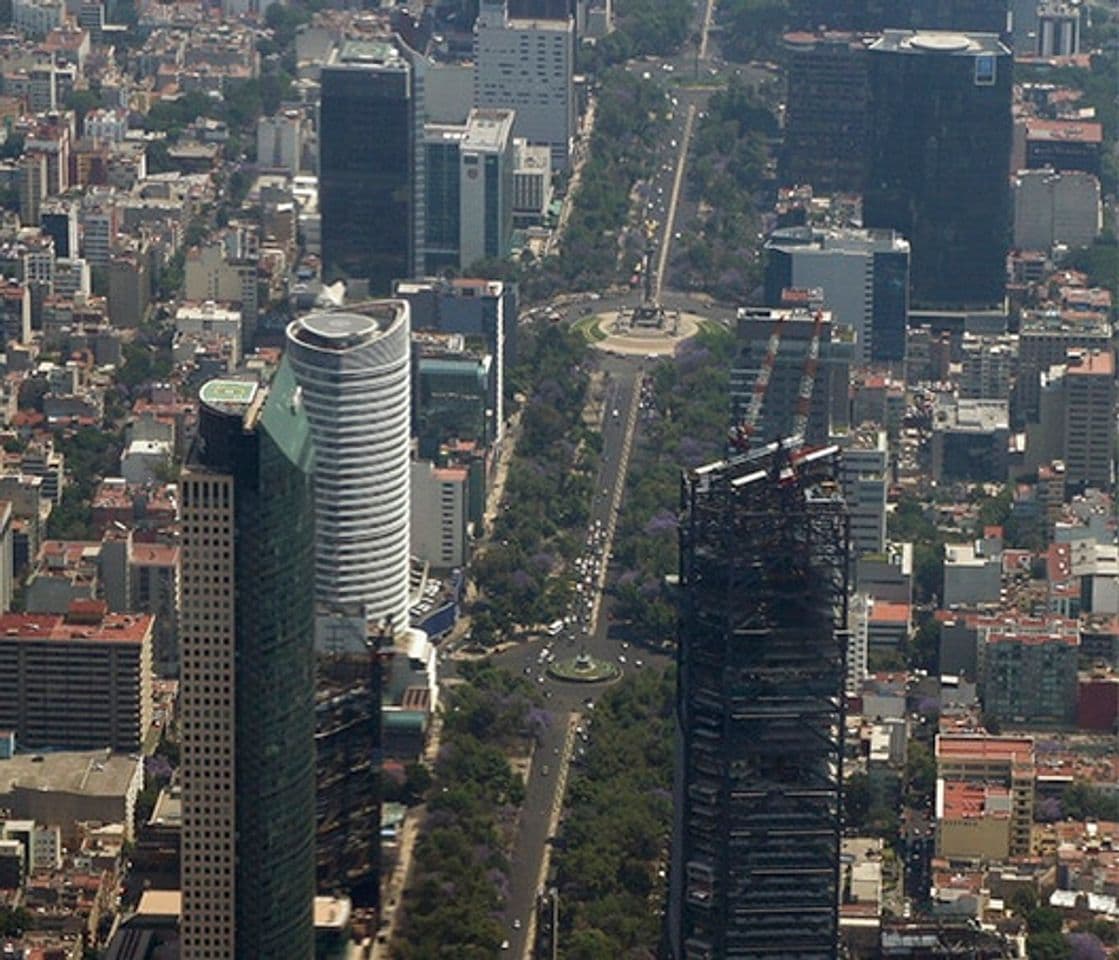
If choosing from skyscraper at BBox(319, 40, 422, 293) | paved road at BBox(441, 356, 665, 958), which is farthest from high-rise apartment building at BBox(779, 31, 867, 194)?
paved road at BBox(441, 356, 665, 958)

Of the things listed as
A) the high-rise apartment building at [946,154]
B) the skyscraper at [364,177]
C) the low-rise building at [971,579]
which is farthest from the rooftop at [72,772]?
the high-rise apartment building at [946,154]

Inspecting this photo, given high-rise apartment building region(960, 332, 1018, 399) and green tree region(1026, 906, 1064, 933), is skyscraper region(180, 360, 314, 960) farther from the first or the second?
high-rise apartment building region(960, 332, 1018, 399)

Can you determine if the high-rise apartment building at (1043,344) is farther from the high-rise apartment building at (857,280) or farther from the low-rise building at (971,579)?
the low-rise building at (971,579)

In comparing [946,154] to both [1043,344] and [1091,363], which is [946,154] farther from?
[1091,363]

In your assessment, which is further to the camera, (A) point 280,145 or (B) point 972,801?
(A) point 280,145

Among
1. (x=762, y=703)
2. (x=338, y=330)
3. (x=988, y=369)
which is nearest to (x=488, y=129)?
(x=988, y=369)

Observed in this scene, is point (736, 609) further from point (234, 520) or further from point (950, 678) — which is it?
point (950, 678)
